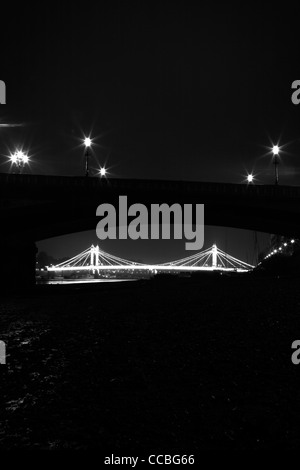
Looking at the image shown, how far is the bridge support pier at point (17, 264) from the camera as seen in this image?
4519 cm

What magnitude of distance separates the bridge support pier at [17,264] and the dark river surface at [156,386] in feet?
112

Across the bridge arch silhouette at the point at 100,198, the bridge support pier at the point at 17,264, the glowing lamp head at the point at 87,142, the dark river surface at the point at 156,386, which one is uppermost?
the glowing lamp head at the point at 87,142

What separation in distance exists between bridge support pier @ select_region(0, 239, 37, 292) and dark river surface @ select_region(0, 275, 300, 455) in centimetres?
3420

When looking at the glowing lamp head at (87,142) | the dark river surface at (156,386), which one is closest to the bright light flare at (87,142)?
the glowing lamp head at (87,142)

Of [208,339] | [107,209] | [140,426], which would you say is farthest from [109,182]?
[140,426]

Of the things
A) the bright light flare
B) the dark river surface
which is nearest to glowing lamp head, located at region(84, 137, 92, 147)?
the bright light flare

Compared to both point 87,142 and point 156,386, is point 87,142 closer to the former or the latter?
point 87,142

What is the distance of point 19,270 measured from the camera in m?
49.8

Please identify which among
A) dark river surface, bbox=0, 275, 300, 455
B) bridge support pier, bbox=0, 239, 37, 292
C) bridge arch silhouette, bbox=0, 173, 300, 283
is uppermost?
bridge arch silhouette, bbox=0, 173, 300, 283

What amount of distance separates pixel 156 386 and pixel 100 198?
3446cm

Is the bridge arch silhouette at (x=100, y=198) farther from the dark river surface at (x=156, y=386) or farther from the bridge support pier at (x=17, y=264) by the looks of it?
the dark river surface at (x=156, y=386)

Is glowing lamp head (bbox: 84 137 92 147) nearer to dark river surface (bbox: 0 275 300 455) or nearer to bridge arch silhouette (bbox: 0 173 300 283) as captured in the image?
bridge arch silhouette (bbox: 0 173 300 283)

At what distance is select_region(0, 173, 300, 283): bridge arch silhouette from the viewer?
39219mm

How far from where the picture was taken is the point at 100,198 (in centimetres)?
4022
